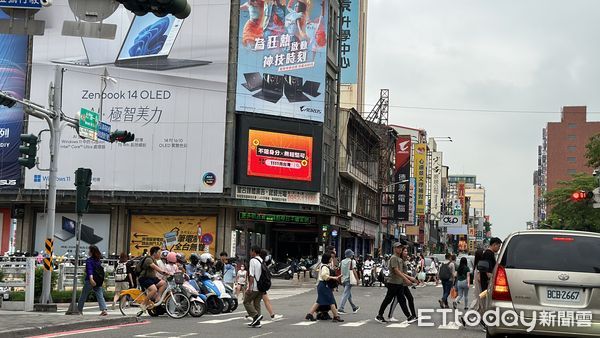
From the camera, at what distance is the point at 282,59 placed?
2009 inches

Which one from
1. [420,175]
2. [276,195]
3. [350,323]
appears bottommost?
[350,323]

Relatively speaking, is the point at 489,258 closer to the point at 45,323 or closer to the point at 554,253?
the point at 554,253

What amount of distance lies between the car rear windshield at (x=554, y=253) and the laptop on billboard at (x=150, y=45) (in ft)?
137

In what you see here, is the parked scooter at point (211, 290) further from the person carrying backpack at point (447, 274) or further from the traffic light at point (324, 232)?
the traffic light at point (324, 232)

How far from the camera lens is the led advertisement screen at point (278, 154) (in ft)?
164

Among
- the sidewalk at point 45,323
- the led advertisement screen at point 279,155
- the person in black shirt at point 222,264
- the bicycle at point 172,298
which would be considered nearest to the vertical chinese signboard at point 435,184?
the led advertisement screen at point 279,155

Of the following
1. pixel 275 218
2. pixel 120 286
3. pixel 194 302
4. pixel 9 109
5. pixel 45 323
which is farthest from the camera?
pixel 275 218

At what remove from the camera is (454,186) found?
7244 inches

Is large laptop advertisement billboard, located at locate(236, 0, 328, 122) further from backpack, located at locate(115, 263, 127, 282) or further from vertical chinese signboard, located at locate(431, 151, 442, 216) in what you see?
vertical chinese signboard, located at locate(431, 151, 442, 216)

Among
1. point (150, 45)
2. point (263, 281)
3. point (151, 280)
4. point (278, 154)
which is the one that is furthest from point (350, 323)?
point (150, 45)

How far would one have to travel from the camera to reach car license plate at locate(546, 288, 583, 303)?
10.3 meters

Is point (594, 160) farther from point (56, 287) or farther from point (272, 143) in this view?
point (56, 287)

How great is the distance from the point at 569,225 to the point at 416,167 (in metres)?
28.9

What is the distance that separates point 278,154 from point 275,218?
5219 mm
